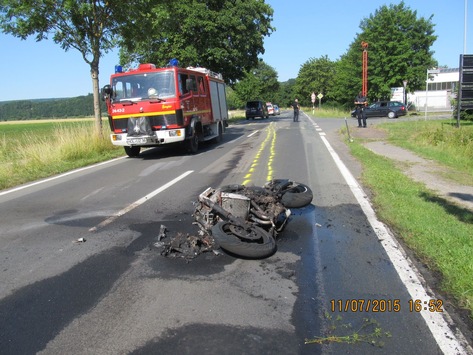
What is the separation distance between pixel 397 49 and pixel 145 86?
3748cm

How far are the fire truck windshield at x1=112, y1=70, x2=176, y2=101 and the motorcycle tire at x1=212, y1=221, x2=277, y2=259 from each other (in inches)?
344

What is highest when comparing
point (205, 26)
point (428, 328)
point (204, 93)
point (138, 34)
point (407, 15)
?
point (407, 15)

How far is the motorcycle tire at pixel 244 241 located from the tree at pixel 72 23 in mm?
11894

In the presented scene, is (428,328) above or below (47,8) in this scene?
below

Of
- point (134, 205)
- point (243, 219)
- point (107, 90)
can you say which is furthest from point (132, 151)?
point (243, 219)

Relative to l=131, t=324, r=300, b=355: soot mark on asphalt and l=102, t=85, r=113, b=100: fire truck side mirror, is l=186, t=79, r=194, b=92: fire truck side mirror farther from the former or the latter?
l=131, t=324, r=300, b=355: soot mark on asphalt

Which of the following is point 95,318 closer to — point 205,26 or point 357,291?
point 357,291

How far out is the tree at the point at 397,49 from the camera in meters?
43.4

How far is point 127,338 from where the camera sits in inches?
114

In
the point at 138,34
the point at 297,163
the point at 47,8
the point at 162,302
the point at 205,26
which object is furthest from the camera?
the point at 205,26

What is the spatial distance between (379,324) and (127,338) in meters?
1.80

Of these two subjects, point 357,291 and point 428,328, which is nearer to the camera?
point 428,328

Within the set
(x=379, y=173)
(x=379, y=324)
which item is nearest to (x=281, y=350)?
(x=379, y=324)

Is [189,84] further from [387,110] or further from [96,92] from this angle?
[387,110]
